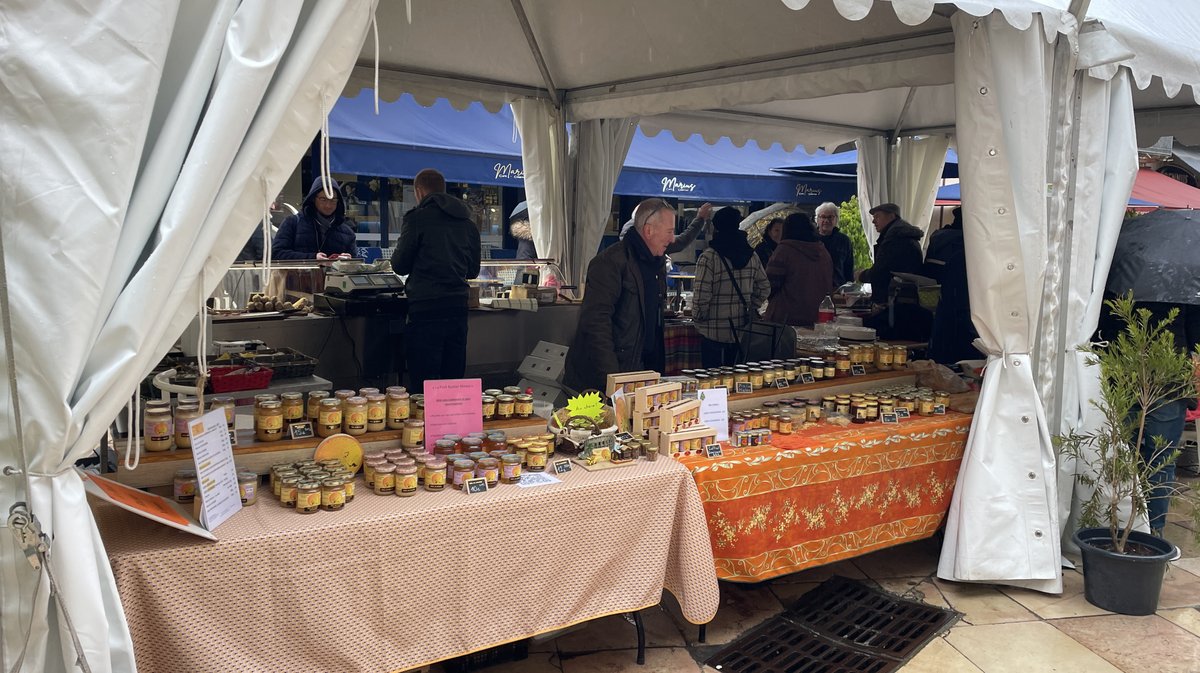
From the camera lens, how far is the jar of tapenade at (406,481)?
269 cm

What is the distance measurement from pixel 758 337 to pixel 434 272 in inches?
87.6

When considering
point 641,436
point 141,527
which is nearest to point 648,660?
point 641,436

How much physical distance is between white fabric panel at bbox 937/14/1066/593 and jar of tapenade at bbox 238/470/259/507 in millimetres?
2966

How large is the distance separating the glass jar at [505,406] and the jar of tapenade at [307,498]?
97 cm

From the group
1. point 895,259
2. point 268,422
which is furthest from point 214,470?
point 895,259

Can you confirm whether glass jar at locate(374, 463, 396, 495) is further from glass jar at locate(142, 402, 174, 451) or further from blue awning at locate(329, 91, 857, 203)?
blue awning at locate(329, 91, 857, 203)

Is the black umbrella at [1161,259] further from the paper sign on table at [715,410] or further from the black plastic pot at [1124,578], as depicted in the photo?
the paper sign on table at [715,410]

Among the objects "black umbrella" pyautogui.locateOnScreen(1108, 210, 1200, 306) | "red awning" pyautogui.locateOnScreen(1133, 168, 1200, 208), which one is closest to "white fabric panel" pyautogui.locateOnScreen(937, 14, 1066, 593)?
"black umbrella" pyautogui.locateOnScreen(1108, 210, 1200, 306)

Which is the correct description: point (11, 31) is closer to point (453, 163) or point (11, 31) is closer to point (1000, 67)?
point (1000, 67)

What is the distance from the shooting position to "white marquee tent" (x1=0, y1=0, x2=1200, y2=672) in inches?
71.7

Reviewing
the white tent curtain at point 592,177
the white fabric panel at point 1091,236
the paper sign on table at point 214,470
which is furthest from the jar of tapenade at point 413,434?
the white tent curtain at point 592,177

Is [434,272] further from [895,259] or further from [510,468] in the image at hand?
[895,259]

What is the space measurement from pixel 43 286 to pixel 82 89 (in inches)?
16.6

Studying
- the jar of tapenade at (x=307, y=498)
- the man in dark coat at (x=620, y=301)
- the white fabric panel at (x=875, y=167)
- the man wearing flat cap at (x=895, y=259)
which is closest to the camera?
the jar of tapenade at (x=307, y=498)
